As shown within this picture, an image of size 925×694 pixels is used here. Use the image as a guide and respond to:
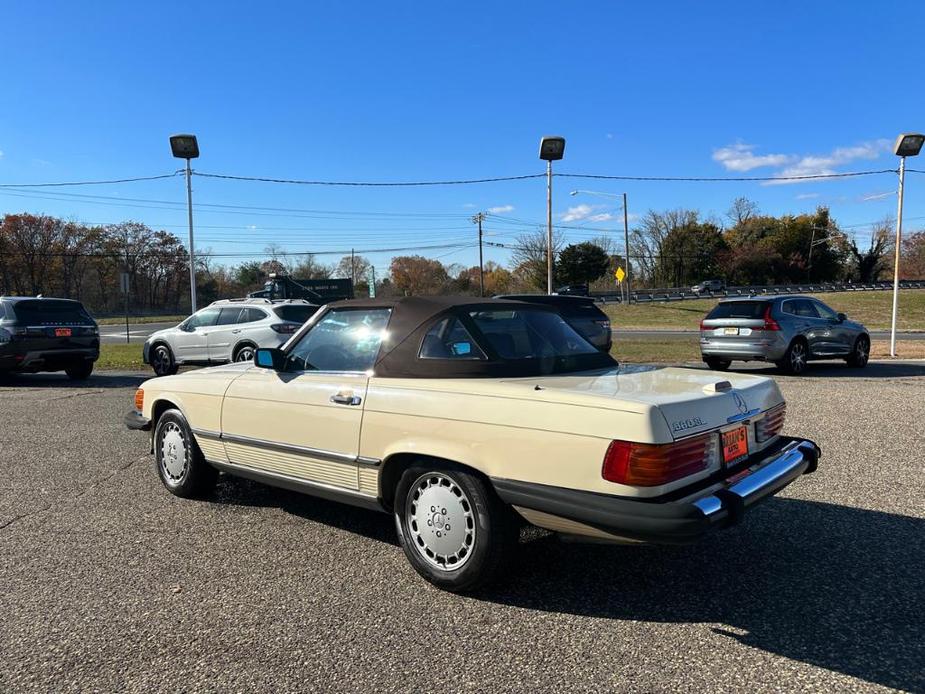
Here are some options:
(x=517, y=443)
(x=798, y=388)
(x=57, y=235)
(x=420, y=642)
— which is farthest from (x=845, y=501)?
(x=57, y=235)

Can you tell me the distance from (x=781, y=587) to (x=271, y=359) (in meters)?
3.18

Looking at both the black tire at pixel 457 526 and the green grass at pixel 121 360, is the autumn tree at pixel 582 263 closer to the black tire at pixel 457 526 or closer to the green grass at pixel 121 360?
the green grass at pixel 121 360

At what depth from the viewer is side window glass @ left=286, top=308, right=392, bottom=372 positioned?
3.84 m

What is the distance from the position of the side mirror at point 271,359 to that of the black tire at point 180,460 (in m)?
1.03

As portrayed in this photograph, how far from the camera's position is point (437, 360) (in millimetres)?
3490

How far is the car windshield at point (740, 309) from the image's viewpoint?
12211 mm

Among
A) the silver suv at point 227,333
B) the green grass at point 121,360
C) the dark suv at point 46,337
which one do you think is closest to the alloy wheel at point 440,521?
the silver suv at point 227,333

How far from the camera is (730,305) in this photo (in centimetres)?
1259

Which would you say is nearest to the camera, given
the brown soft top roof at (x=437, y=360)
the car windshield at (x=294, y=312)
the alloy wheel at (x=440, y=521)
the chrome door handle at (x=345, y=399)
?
the alloy wheel at (x=440, y=521)

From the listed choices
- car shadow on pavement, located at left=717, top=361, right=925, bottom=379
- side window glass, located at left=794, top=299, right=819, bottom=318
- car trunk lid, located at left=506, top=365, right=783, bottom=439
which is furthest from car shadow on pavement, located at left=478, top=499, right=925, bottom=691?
side window glass, located at left=794, top=299, right=819, bottom=318

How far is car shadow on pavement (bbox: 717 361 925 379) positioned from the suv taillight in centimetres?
818

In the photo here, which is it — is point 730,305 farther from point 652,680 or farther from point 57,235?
point 57,235

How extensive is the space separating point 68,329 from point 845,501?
13203 millimetres

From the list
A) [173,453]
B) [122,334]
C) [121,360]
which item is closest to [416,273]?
[122,334]
